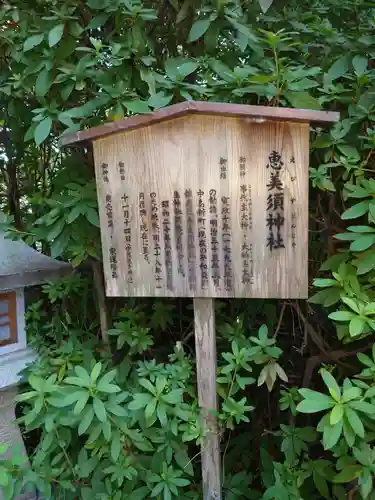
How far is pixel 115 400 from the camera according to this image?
66.8 inches

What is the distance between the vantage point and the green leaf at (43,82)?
190cm

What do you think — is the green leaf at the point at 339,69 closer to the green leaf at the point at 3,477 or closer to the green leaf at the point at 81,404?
the green leaf at the point at 81,404

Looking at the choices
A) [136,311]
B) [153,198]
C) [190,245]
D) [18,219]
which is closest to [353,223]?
[190,245]

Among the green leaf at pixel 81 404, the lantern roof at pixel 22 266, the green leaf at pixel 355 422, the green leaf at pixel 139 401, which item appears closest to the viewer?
the green leaf at pixel 355 422

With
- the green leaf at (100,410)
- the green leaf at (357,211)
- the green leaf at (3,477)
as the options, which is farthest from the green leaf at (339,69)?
the green leaf at (3,477)

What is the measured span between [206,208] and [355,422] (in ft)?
3.03

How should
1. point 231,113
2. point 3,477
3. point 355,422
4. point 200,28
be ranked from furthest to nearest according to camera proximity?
point 200,28 < point 3,477 < point 231,113 < point 355,422

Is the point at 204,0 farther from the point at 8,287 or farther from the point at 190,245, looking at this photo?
the point at 8,287

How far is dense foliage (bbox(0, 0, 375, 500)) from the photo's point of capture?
1.61m

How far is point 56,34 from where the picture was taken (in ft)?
5.92

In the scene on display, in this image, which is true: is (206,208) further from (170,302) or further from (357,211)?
(170,302)

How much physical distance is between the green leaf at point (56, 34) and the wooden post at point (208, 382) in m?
1.26

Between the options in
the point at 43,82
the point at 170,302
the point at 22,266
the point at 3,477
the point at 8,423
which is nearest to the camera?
the point at 3,477

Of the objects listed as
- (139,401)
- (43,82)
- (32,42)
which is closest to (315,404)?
(139,401)
